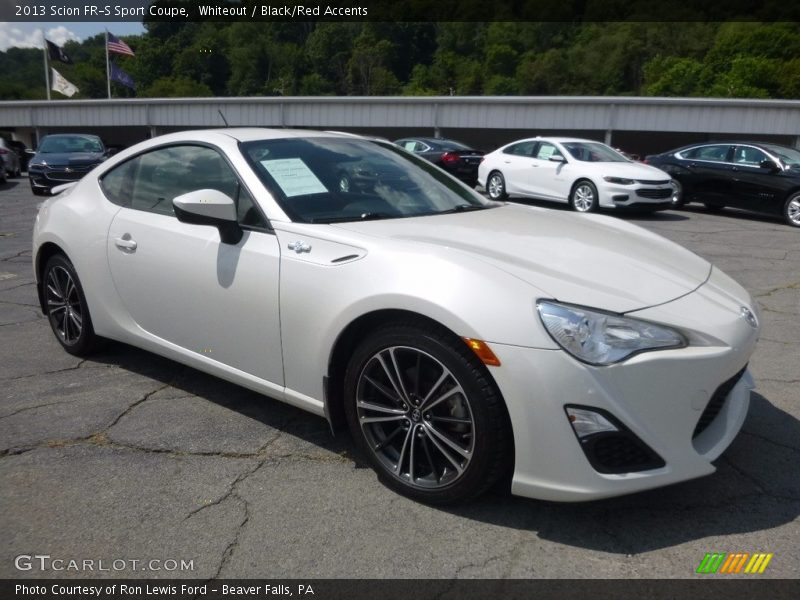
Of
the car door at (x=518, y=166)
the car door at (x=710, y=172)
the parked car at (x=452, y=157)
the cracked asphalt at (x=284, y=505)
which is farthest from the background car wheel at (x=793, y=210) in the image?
the cracked asphalt at (x=284, y=505)

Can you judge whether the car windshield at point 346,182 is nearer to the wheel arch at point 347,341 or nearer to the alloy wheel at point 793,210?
the wheel arch at point 347,341

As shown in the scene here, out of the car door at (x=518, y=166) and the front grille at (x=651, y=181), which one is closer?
the front grille at (x=651, y=181)

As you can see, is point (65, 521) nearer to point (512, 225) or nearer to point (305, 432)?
point (305, 432)

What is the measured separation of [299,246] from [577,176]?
10680 mm

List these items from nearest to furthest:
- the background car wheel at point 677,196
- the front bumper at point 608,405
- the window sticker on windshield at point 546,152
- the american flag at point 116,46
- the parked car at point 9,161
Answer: the front bumper at point 608,405
the background car wheel at point 677,196
the window sticker on windshield at point 546,152
the parked car at point 9,161
the american flag at point 116,46

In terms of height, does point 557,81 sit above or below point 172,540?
above

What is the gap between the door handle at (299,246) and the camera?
2.98 m

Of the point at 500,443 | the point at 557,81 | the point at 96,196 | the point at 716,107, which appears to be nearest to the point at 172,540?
the point at 500,443

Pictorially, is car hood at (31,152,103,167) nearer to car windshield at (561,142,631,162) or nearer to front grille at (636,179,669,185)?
car windshield at (561,142,631,162)

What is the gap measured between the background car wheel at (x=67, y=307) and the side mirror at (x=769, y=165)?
448 inches

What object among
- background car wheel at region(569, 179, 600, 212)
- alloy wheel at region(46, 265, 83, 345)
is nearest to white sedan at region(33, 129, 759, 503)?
alloy wheel at region(46, 265, 83, 345)

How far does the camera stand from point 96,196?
13.6ft

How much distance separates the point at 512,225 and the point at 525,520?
1420 mm
